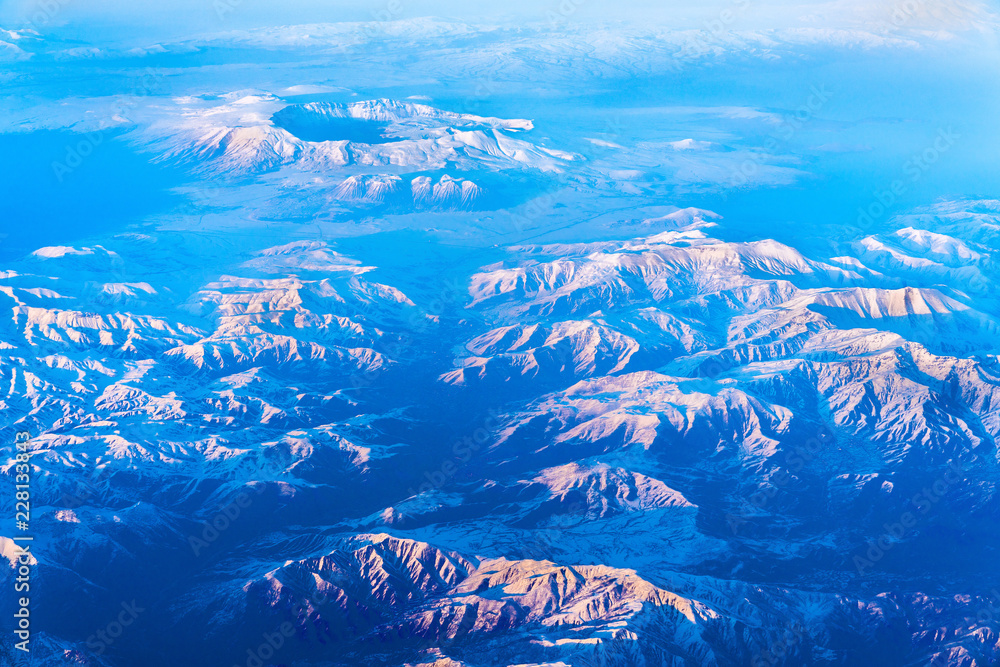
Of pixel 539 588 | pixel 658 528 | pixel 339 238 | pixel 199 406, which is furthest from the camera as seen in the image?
pixel 339 238

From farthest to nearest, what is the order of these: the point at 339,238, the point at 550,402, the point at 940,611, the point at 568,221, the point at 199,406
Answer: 1. the point at 568,221
2. the point at 339,238
3. the point at 550,402
4. the point at 199,406
5. the point at 940,611

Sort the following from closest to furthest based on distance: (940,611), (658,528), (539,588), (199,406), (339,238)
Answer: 1. (539,588)
2. (940,611)
3. (658,528)
4. (199,406)
5. (339,238)

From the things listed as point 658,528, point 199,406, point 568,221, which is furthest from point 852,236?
point 199,406

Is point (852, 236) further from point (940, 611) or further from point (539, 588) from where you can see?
point (539, 588)

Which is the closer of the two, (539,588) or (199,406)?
(539,588)

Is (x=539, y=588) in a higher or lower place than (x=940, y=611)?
higher

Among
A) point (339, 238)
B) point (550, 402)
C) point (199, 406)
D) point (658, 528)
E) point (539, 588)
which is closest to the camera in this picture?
point (539, 588)

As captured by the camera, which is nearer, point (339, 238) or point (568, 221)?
point (339, 238)

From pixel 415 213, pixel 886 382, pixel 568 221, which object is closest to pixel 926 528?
pixel 886 382

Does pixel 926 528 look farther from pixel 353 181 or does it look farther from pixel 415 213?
A: pixel 353 181
